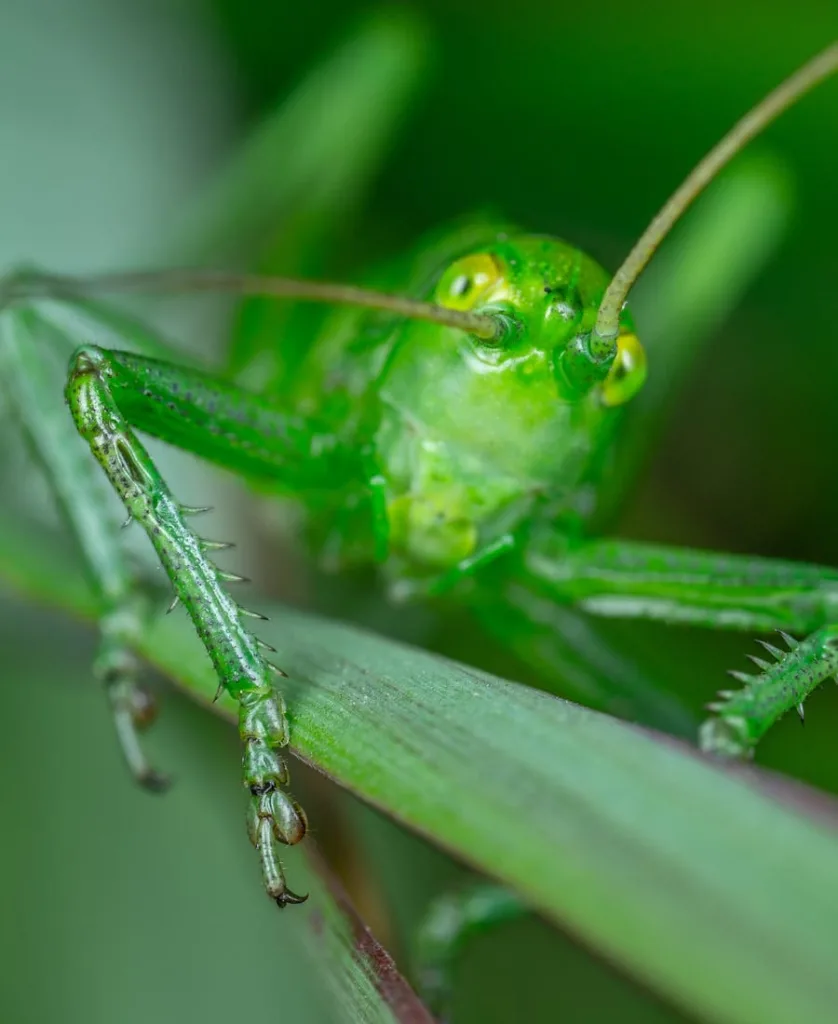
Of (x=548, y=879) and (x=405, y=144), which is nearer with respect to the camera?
(x=548, y=879)

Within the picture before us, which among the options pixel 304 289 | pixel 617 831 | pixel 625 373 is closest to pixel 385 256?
pixel 625 373

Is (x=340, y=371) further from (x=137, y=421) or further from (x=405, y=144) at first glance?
(x=405, y=144)

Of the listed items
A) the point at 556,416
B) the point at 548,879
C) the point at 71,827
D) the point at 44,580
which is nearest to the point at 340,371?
the point at 556,416

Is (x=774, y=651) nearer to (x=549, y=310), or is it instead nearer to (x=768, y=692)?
(x=768, y=692)

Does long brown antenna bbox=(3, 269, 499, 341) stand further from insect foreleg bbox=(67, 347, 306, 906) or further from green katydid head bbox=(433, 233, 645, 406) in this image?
insect foreleg bbox=(67, 347, 306, 906)

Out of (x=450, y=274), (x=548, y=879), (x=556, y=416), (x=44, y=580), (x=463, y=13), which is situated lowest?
(x=44, y=580)

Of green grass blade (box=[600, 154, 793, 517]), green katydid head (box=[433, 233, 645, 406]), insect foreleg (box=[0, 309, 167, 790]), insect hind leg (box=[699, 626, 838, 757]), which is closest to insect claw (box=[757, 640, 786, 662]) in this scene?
insect hind leg (box=[699, 626, 838, 757])
